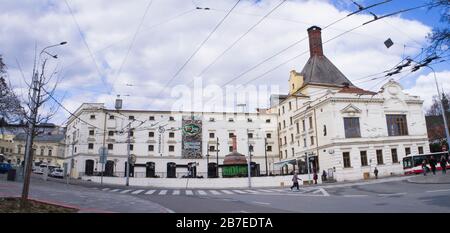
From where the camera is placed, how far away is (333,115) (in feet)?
154

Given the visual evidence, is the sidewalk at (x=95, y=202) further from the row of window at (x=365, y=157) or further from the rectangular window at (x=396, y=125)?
the rectangular window at (x=396, y=125)

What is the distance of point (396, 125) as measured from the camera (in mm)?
50250

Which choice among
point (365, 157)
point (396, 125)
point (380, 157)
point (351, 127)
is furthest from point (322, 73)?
point (365, 157)


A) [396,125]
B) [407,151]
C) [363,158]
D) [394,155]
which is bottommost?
[363,158]

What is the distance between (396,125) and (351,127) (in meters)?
7.65

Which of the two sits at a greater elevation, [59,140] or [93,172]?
[59,140]

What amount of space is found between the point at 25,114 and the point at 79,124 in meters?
51.8

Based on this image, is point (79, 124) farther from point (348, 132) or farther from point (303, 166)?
point (348, 132)

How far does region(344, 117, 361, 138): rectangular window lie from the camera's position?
→ 156 feet

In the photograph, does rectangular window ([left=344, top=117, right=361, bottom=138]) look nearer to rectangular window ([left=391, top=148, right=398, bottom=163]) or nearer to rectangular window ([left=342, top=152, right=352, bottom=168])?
rectangular window ([left=342, top=152, right=352, bottom=168])

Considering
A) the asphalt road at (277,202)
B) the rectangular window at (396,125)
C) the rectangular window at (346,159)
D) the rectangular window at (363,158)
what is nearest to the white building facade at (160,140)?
the rectangular window at (346,159)

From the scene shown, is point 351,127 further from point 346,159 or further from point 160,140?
point 160,140
